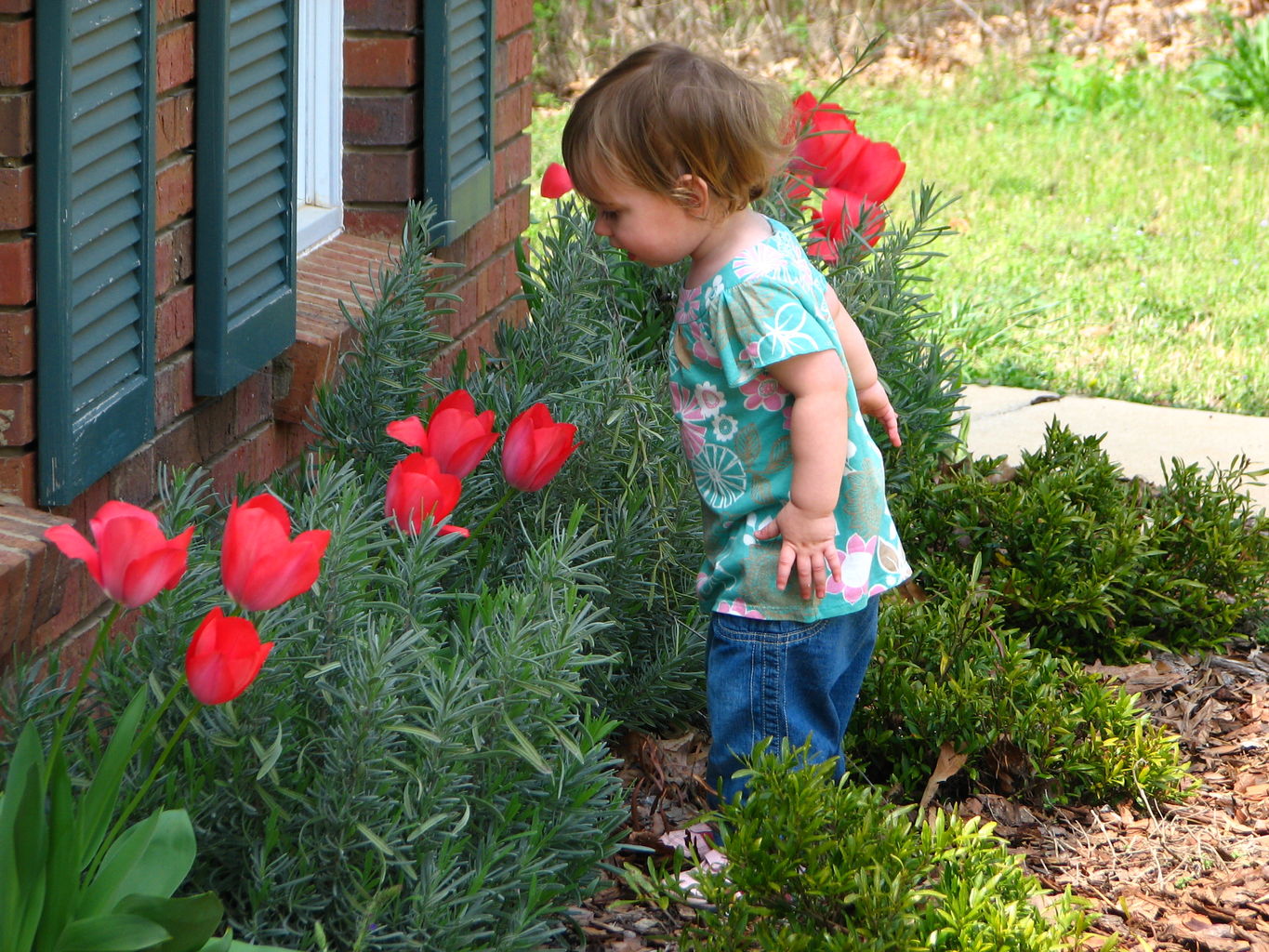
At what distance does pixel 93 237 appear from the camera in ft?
6.98

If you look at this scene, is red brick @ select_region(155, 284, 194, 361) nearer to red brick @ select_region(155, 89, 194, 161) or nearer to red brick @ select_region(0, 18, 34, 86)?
red brick @ select_region(155, 89, 194, 161)

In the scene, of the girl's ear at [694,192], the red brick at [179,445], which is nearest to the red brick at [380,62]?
the red brick at [179,445]

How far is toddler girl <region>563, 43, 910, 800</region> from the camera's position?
220cm

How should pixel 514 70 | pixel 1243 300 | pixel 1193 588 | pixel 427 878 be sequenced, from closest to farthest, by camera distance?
pixel 427 878 < pixel 1193 588 < pixel 514 70 < pixel 1243 300

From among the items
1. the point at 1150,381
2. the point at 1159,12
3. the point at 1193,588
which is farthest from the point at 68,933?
the point at 1159,12

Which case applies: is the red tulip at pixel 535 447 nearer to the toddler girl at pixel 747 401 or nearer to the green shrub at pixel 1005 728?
the toddler girl at pixel 747 401

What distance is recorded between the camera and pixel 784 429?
2293mm

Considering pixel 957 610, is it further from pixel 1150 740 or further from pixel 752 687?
pixel 752 687

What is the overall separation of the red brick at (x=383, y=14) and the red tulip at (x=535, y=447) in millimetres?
1521

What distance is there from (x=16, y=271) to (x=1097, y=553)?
6.77 feet

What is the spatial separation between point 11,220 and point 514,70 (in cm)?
212

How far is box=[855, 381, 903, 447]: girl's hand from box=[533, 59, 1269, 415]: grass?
2.57 meters

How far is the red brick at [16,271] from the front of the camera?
1.98 metres

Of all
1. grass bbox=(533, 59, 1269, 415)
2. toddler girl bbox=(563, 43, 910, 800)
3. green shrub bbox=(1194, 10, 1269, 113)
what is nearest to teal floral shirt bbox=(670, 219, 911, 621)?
toddler girl bbox=(563, 43, 910, 800)
